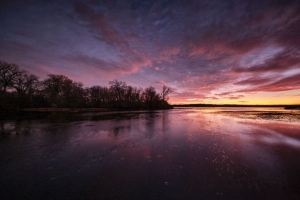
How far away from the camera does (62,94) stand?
160 ft

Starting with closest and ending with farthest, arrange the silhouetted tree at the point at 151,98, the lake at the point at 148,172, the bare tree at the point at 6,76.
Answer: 1. the lake at the point at 148,172
2. the bare tree at the point at 6,76
3. the silhouetted tree at the point at 151,98

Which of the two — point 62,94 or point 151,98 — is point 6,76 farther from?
point 151,98

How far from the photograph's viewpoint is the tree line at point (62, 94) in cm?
3805

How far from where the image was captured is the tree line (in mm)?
38050

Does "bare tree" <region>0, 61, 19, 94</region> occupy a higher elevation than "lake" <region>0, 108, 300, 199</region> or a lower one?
higher

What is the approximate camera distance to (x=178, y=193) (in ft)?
10.1

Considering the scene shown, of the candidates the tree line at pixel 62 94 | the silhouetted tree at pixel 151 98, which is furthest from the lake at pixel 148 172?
the silhouetted tree at pixel 151 98

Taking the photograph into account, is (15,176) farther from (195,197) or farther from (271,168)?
(271,168)

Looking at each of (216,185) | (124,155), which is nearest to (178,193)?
(216,185)

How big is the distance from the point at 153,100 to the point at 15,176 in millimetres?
68968

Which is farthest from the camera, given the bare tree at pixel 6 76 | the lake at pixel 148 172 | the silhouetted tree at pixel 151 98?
the silhouetted tree at pixel 151 98

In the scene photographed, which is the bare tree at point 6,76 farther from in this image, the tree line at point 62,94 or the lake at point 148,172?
the lake at point 148,172

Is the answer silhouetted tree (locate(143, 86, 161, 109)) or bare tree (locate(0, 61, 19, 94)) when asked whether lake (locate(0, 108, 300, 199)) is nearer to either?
bare tree (locate(0, 61, 19, 94))

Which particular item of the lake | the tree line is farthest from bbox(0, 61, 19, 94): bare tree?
the lake
